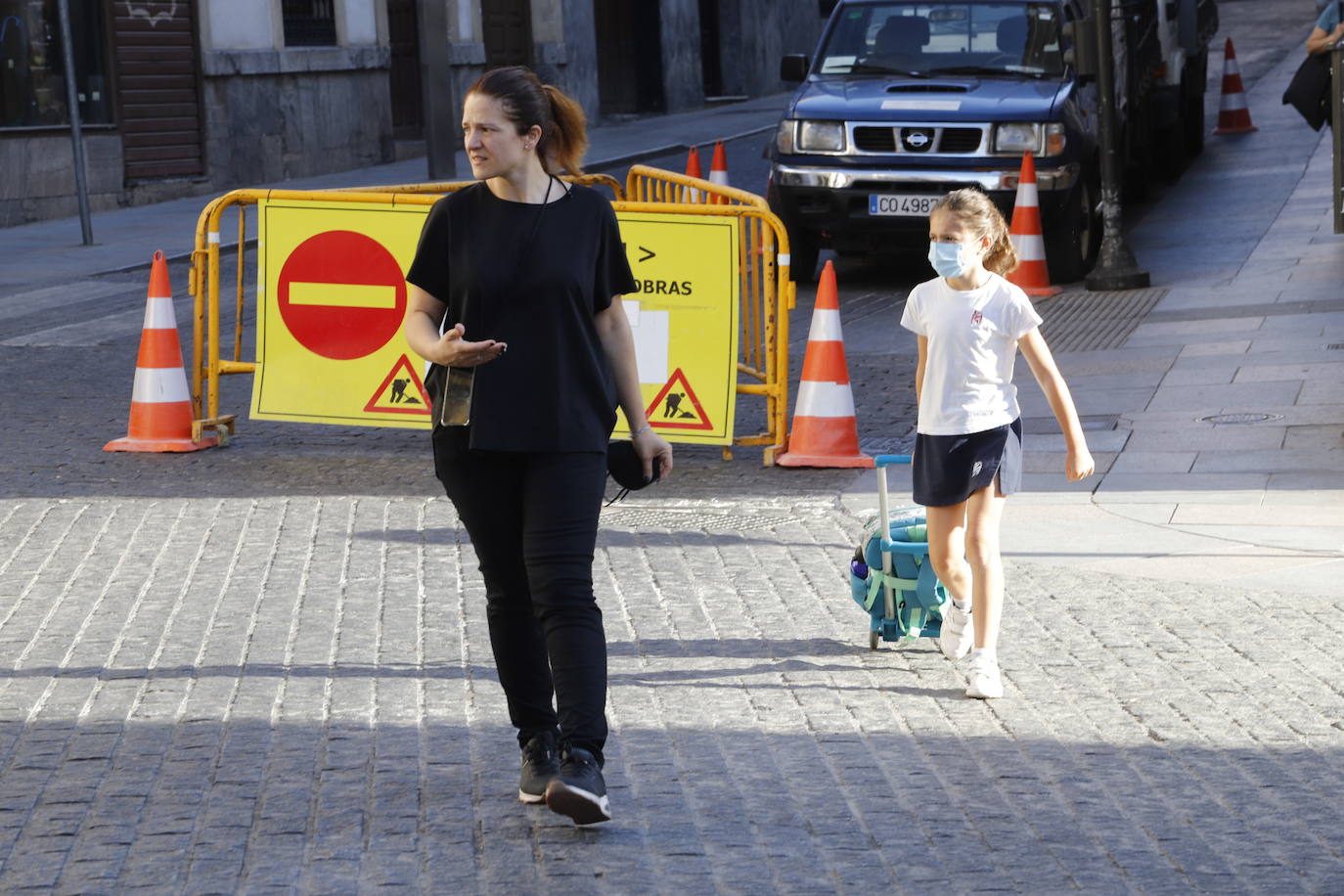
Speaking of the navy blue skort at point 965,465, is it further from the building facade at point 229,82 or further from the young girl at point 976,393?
the building facade at point 229,82

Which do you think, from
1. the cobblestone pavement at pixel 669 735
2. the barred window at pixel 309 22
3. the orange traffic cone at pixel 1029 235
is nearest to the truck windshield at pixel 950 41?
the orange traffic cone at pixel 1029 235

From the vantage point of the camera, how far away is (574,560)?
14.3 feet

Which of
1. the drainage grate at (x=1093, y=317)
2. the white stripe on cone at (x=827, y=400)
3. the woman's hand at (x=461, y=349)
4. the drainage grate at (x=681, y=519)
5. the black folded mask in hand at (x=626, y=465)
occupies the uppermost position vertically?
the woman's hand at (x=461, y=349)

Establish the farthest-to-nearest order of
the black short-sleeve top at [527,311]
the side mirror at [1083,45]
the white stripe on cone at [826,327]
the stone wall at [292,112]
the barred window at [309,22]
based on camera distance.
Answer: the barred window at [309,22], the stone wall at [292,112], the side mirror at [1083,45], the white stripe on cone at [826,327], the black short-sleeve top at [527,311]

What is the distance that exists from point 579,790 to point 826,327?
15.2 ft

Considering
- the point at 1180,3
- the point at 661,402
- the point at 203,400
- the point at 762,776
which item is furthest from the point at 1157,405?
the point at 1180,3

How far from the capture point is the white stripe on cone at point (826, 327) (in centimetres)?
861

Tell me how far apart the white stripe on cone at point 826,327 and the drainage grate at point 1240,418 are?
1746 millimetres

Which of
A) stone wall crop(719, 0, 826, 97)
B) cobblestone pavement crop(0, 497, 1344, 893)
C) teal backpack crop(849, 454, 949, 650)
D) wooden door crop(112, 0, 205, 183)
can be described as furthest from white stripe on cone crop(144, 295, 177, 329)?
stone wall crop(719, 0, 826, 97)

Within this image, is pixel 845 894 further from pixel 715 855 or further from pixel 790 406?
pixel 790 406

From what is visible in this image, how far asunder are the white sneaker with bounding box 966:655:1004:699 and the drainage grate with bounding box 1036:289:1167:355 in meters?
5.95

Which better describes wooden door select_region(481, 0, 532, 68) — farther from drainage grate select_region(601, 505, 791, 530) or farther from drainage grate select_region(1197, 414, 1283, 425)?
drainage grate select_region(601, 505, 791, 530)

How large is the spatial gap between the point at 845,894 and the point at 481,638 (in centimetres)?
216

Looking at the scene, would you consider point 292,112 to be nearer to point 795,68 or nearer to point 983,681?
point 795,68
